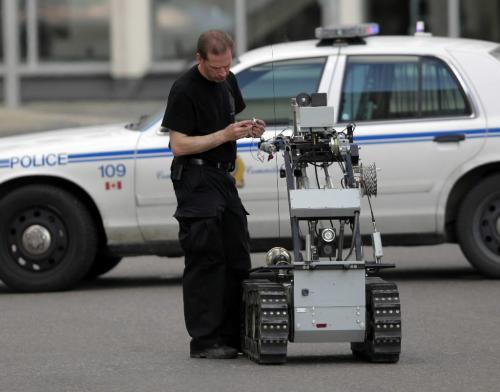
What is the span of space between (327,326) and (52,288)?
4140 millimetres

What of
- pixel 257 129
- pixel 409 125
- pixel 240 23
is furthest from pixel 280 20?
pixel 257 129

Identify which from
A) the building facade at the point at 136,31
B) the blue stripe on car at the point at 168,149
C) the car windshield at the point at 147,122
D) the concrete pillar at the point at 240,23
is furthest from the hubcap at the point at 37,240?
the concrete pillar at the point at 240,23

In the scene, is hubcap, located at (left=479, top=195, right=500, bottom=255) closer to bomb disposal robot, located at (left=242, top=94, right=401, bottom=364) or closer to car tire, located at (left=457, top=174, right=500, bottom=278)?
car tire, located at (left=457, top=174, right=500, bottom=278)

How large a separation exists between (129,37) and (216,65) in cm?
1781

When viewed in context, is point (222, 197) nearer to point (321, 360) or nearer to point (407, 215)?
point (321, 360)

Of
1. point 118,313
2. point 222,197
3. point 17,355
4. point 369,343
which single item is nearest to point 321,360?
point 369,343

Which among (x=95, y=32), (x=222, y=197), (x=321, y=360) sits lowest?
(x=321, y=360)

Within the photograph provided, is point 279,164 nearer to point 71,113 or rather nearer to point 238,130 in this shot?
point 238,130

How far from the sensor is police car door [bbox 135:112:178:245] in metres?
11.5

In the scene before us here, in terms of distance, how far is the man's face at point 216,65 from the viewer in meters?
8.04

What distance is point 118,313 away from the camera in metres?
10.4

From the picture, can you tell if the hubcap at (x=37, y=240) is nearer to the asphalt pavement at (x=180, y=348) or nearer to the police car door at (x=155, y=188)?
the asphalt pavement at (x=180, y=348)

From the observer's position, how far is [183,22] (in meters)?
25.7

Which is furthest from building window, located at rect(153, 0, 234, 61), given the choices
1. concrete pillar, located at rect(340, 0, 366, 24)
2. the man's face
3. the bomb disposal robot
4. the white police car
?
the bomb disposal robot
